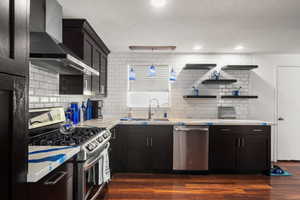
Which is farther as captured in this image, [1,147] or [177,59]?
[177,59]

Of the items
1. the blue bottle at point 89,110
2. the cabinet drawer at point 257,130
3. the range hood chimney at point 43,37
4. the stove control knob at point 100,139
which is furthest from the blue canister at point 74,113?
the cabinet drawer at point 257,130

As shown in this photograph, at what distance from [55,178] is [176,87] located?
11.4 feet

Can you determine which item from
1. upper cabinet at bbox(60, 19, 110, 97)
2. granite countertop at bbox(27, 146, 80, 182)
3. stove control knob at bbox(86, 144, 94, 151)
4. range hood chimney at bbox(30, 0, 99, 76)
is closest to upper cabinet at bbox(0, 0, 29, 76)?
granite countertop at bbox(27, 146, 80, 182)

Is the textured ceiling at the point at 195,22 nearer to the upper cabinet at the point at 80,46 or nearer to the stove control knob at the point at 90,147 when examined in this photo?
the upper cabinet at the point at 80,46

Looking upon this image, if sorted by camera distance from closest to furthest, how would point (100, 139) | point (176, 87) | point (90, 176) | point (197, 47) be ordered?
1. point (90, 176)
2. point (100, 139)
3. point (197, 47)
4. point (176, 87)

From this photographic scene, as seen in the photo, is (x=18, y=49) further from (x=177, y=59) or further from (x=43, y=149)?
(x=177, y=59)

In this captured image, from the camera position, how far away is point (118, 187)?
3.12m

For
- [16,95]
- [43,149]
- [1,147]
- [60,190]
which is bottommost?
[60,190]

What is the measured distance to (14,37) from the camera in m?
0.87

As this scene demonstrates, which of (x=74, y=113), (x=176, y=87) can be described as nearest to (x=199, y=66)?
(x=176, y=87)

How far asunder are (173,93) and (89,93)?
1.97 metres

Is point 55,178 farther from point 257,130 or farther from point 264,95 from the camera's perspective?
point 264,95

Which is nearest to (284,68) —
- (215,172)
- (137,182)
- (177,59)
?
(177,59)

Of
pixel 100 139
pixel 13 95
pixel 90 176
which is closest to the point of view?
pixel 13 95
